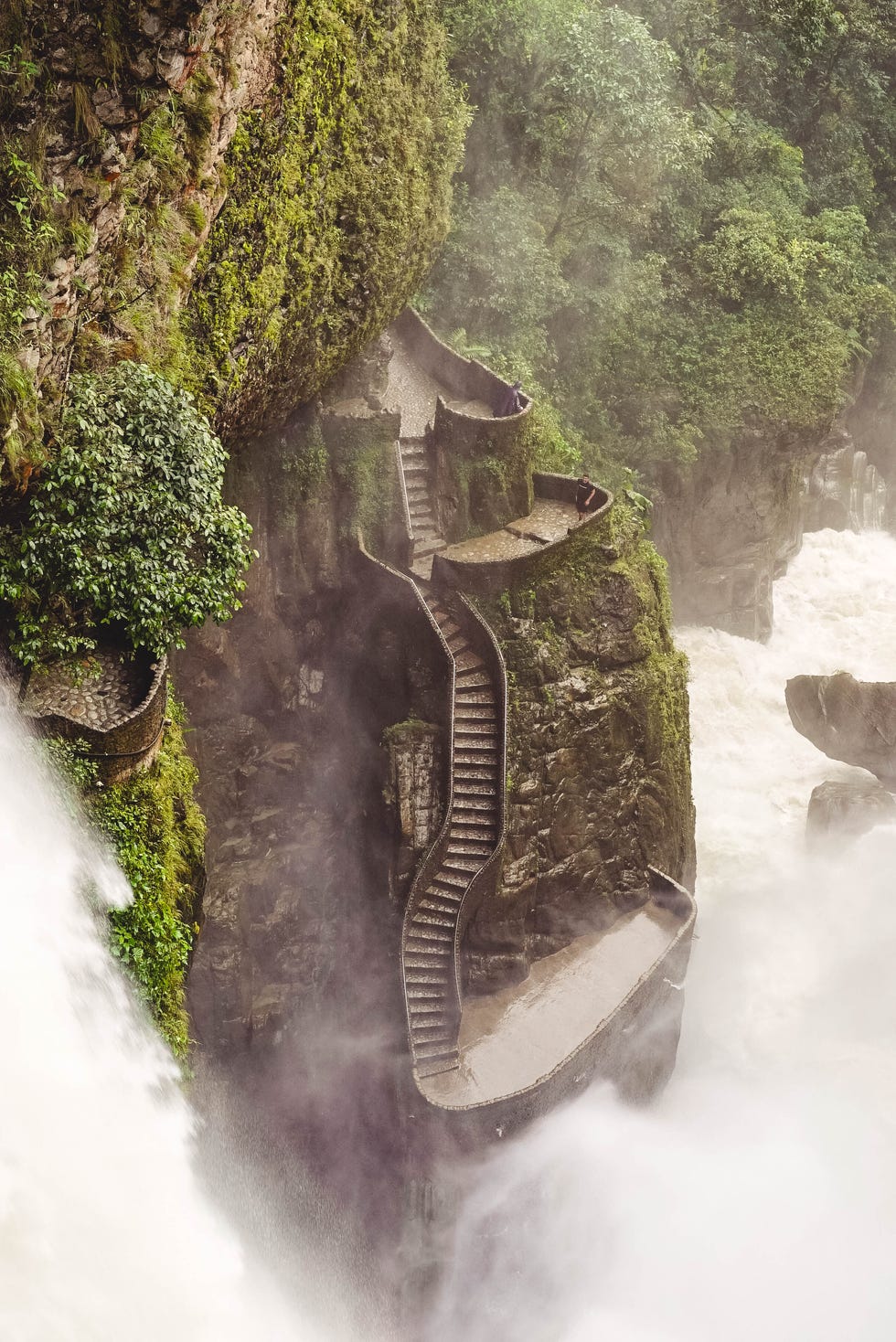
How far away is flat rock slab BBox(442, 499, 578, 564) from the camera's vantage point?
22391 mm

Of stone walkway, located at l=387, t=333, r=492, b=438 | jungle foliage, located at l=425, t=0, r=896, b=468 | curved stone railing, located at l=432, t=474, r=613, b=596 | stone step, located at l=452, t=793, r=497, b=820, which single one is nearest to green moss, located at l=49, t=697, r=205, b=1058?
stone step, located at l=452, t=793, r=497, b=820

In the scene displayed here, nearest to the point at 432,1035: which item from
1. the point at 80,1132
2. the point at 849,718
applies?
the point at 80,1132

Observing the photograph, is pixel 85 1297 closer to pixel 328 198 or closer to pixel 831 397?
pixel 328 198

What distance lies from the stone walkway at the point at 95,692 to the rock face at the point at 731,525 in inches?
865

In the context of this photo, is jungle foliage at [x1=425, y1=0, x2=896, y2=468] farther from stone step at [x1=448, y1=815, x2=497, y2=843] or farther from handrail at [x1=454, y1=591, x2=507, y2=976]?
stone step at [x1=448, y1=815, x2=497, y2=843]

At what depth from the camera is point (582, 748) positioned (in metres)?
Result: 22.8

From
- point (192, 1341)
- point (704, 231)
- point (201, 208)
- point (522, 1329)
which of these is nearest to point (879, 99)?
point (704, 231)

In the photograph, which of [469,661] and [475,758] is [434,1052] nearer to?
[475,758]

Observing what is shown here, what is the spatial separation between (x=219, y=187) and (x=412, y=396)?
10284 millimetres

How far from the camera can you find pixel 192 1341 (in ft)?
40.1

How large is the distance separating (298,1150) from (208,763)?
796cm

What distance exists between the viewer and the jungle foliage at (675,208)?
28.1 m

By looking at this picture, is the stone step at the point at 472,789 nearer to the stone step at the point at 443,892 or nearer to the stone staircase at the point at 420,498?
the stone step at the point at 443,892

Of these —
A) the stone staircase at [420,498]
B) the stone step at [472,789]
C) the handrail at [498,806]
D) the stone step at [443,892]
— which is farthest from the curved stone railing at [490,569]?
the stone step at [443,892]
